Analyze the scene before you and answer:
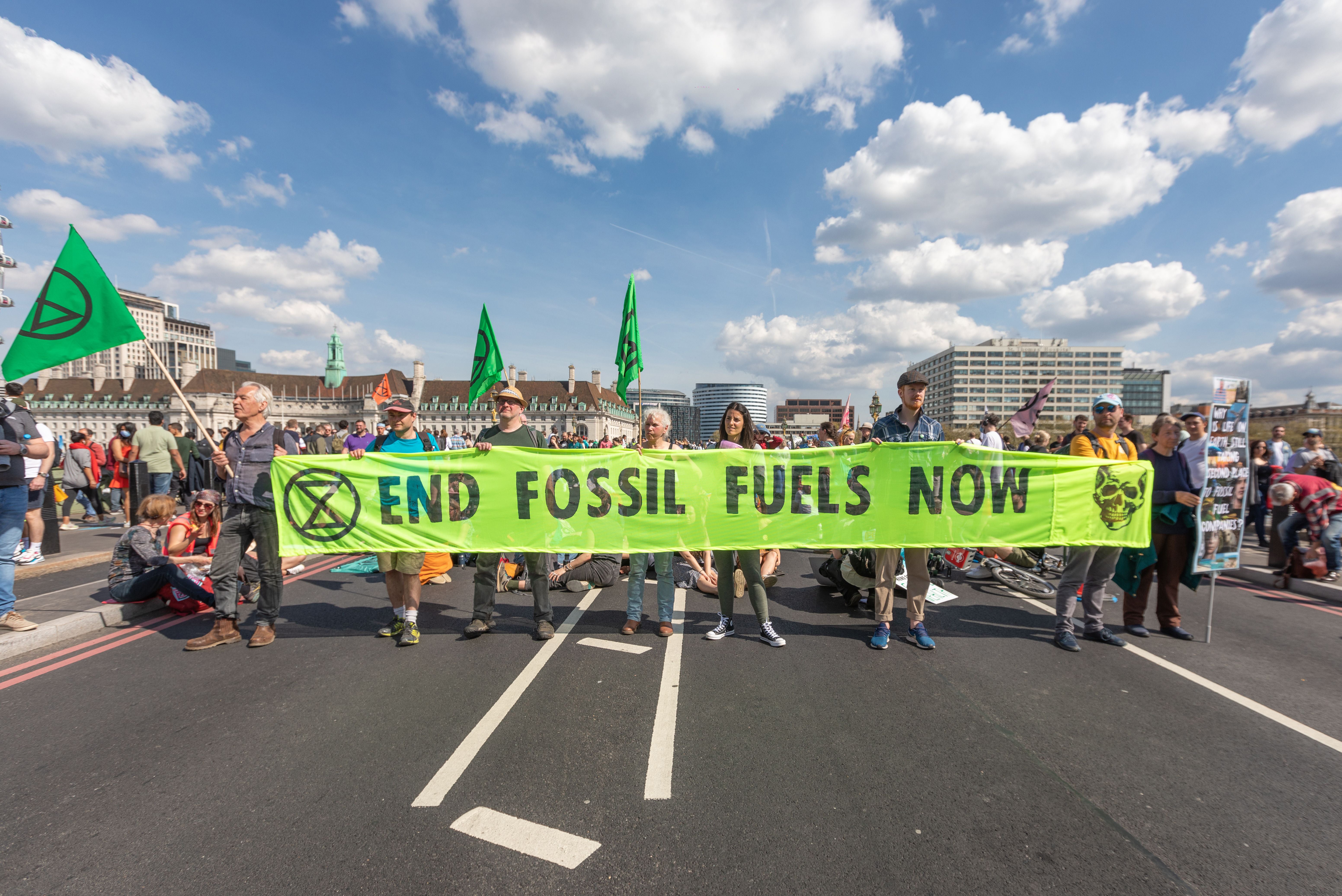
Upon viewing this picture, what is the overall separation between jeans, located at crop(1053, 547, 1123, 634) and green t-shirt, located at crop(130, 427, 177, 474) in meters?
14.9

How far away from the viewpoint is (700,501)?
5398 millimetres

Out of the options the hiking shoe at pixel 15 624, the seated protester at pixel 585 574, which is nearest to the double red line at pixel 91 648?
the hiking shoe at pixel 15 624

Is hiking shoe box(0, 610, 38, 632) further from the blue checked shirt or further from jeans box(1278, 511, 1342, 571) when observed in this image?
jeans box(1278, 511, 1342, 571)

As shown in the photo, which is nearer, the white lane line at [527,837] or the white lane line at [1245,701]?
the white lane line at [527,837]

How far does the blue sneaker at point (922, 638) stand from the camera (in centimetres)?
516

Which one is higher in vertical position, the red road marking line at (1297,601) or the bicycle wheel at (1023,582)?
the bicycle wheel at (1023,582)

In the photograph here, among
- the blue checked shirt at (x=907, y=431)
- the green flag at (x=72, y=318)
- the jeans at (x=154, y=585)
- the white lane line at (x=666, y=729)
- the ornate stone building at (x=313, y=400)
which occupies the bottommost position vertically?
the white lane line at (x=666, y=729)

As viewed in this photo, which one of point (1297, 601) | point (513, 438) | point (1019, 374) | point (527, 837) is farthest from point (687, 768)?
point (1019, 374)

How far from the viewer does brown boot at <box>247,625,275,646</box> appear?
5.13 metres

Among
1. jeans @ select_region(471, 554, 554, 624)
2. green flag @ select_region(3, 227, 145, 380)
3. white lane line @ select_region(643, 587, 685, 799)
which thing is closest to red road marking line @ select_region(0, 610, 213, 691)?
green flag @ select_region(3, 227, 145, 380)

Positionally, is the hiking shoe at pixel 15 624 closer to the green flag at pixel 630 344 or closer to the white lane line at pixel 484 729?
the white lane line at pixel 484 729

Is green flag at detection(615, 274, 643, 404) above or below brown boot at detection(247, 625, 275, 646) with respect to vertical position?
above

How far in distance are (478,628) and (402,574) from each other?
88cm

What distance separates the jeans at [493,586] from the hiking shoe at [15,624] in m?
3.78
